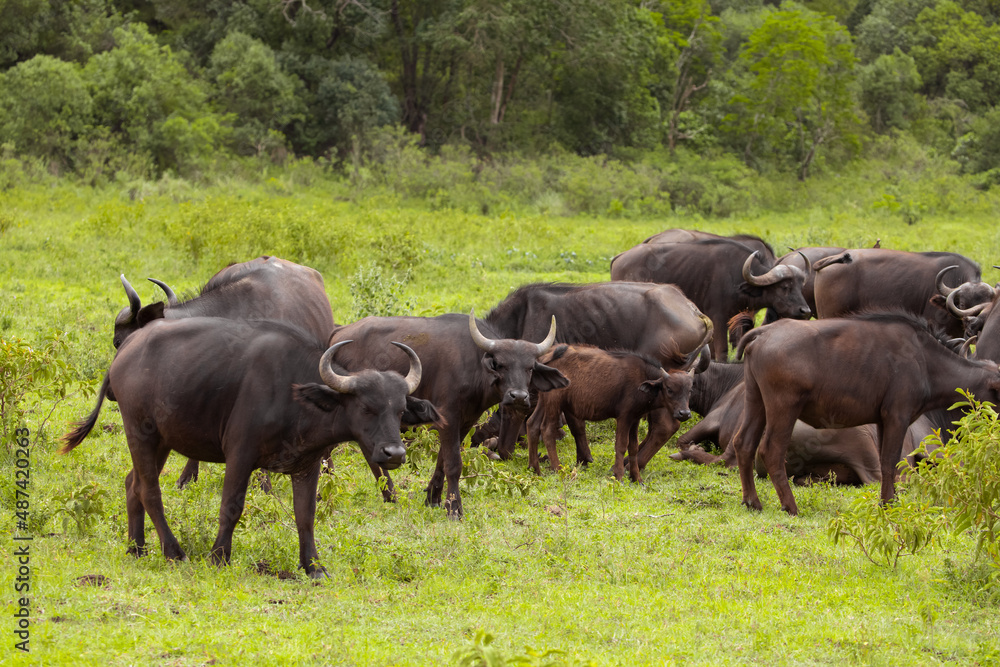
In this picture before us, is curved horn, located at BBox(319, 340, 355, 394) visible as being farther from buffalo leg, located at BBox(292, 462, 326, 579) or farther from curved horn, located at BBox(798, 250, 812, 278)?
curved horn, located at BBox(798, 250, 812, 278)

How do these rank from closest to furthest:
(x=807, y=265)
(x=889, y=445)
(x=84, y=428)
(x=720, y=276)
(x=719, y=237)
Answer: (x=84, y=428), (x=889, y=445), (x=720, y=276), (x=807, y=265), (x=719, y=237)

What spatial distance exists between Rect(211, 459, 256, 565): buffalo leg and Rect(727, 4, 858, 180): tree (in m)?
35.2

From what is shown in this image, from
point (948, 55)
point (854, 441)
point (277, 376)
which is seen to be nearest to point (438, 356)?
point (277, 376)

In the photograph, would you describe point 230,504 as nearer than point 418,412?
Yes

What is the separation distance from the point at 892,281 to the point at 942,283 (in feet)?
2.15

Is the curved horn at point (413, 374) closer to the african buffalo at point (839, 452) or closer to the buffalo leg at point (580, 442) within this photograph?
the buffalo leg at point (580, 442)

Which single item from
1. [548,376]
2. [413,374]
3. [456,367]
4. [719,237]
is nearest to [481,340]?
[456,367]

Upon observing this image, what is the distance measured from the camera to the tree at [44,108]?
2894 cm

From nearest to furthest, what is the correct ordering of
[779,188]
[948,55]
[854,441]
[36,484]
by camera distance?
[36,484]
[854,441]
[779,188]
[948,55]

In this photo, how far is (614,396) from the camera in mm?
10344

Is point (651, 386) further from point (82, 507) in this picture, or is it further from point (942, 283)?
point (942, 283)

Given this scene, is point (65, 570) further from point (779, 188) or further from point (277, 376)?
point (779, 188)

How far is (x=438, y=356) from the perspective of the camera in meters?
8.89

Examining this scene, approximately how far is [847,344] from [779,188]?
1030 inches
